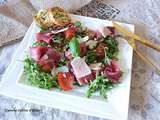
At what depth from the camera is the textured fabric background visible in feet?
2.06

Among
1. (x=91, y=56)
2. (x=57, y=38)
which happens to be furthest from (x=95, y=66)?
(x=57, y=38)

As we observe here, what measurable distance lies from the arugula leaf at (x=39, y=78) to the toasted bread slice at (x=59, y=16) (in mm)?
166

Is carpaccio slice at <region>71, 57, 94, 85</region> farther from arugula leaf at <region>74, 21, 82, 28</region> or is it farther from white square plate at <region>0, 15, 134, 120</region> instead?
arugula leaf at <region>74, 21, 82, 28</region>

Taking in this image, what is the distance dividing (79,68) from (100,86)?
0.06m

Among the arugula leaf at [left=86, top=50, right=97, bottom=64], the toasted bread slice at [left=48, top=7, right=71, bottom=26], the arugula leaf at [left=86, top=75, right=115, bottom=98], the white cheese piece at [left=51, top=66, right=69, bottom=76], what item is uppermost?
the toasted bread slice at [left=48, top=7, right=71, bottom=26]

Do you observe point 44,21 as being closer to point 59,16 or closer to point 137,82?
point 59,16

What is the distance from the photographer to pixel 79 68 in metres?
0.64

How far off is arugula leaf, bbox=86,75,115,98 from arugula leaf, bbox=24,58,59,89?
7 cm

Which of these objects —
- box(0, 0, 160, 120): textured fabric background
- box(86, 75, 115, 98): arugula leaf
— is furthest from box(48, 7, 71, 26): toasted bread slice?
box(86, 75, 115, 98): arugula leaf

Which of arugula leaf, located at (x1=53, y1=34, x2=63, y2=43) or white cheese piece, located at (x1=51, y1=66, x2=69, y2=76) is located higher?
arugula leaf, located at (x1=53, y1=34, x2=63, y2=43)

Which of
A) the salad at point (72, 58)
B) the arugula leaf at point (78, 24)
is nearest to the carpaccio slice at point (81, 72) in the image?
the salad at point (72, 58)

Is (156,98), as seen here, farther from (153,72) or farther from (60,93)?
(60,93)

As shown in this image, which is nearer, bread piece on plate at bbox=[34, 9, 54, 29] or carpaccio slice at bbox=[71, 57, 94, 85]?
carpaccio slice at bbox=[71, 57, 94, 85]

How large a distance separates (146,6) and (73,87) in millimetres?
444
